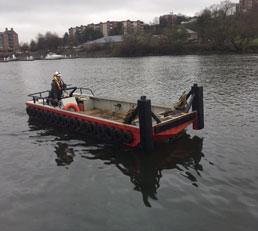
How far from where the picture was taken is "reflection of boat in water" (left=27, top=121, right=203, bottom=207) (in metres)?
10.4

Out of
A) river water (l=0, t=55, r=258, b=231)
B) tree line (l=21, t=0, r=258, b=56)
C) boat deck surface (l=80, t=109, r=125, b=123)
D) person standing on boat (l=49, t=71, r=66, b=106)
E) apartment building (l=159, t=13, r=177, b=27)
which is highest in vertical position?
apartment building (l=159, t=13, r=177, b=27)

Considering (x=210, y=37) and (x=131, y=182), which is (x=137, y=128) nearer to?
(x=131, y=182)

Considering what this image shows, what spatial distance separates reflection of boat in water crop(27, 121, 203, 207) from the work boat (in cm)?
49

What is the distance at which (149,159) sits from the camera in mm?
11992

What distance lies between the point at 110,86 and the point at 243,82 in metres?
13.4

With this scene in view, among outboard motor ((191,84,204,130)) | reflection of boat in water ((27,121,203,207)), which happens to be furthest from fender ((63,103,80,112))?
outboard motor ((191,84,204,130))

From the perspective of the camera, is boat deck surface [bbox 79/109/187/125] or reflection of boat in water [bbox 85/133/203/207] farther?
boat deck surface [bbox 79/109/187/125]

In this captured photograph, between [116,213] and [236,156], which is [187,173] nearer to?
[236,156]

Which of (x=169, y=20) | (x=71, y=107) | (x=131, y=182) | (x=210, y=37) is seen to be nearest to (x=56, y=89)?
(x=71, y=107)

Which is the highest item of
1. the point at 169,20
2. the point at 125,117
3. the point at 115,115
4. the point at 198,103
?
the point at 169,20

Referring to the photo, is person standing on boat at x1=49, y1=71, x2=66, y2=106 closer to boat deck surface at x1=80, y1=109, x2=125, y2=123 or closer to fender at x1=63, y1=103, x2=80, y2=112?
fender at x1=63, y1=103, x2=80, y2=112

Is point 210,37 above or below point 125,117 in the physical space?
above

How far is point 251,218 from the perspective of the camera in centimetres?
795

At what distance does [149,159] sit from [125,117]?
209 centimetres
